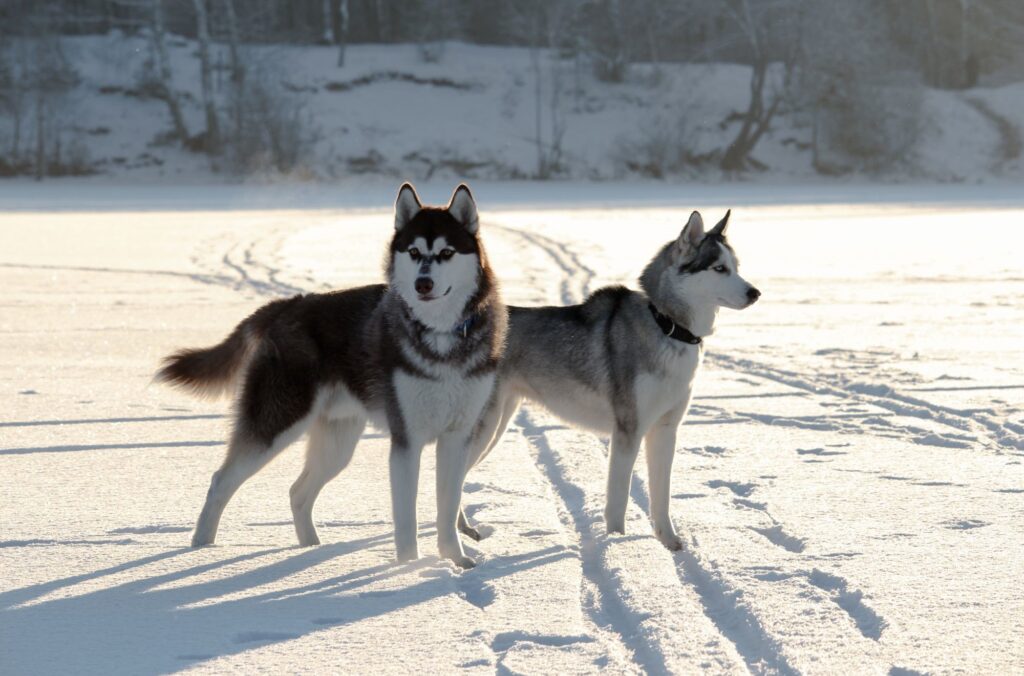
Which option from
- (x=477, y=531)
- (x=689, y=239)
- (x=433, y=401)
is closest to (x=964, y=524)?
(x=689, y=239)

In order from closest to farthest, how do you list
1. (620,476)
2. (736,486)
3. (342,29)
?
(620,476), (736,486), (342,29)

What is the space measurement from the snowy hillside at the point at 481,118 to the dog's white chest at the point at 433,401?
30774mm

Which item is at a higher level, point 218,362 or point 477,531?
point 218,362

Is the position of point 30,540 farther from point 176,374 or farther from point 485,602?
point 485,602

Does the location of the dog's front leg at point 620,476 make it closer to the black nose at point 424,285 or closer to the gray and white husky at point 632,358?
the gray and white husky at point 632,358

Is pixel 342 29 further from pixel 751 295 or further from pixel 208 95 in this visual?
pixel 751 295

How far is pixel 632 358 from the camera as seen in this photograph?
4922mm

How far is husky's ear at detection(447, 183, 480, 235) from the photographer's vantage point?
4422mm

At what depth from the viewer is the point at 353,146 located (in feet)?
125

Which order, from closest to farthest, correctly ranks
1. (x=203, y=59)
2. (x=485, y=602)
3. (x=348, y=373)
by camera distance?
(x=485, y=602), (x=348, y=373), (x=203, y=59)

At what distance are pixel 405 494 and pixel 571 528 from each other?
88 centimetres

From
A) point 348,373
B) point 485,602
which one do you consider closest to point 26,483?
point 348,373

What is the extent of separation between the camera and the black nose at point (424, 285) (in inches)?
165

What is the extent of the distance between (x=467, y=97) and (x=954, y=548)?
127 ft
